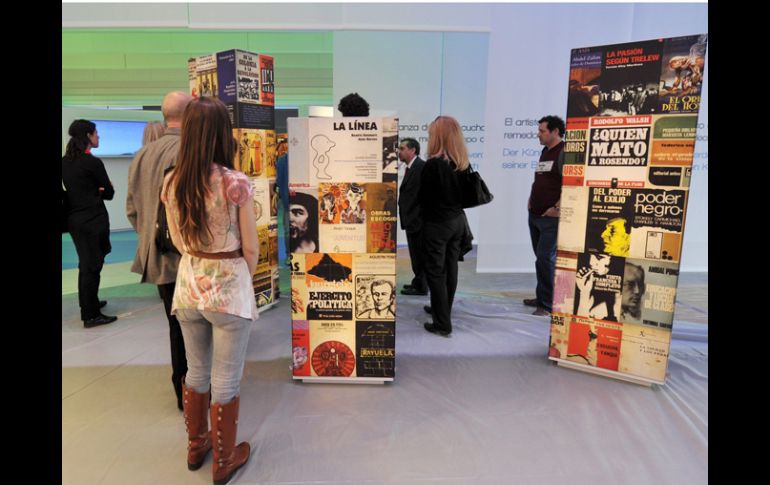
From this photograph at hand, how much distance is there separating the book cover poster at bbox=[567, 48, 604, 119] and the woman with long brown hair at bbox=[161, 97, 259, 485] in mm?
2123

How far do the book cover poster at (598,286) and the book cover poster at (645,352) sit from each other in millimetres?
139

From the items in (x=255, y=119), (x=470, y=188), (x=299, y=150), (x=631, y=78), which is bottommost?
(x=470, y=188)

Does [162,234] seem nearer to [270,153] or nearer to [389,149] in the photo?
[389,149]

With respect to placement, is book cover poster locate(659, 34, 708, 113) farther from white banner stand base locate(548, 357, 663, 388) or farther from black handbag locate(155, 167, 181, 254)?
black handbag locate(155, 167, 181, 254)

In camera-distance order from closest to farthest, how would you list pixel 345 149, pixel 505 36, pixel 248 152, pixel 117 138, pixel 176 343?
pixel 176 343, pixel 345 149, pixel 248 152, pixel 505 36, pixel 117 138

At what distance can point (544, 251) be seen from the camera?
4.04 metres

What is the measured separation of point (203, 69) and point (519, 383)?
3549mm

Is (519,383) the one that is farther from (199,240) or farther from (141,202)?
(141,202)

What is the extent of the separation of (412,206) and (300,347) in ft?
5.13

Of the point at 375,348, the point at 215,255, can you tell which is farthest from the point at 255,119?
the point at 215,255

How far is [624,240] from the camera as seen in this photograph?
9.29ft

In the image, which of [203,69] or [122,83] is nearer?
[203,69]

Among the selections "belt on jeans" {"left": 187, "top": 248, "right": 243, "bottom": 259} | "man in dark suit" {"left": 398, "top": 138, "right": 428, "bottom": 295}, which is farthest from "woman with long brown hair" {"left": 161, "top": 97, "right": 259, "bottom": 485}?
"man in dark suit" {"left": 398, "top": 138, "right": 428, "bottom": 295}
